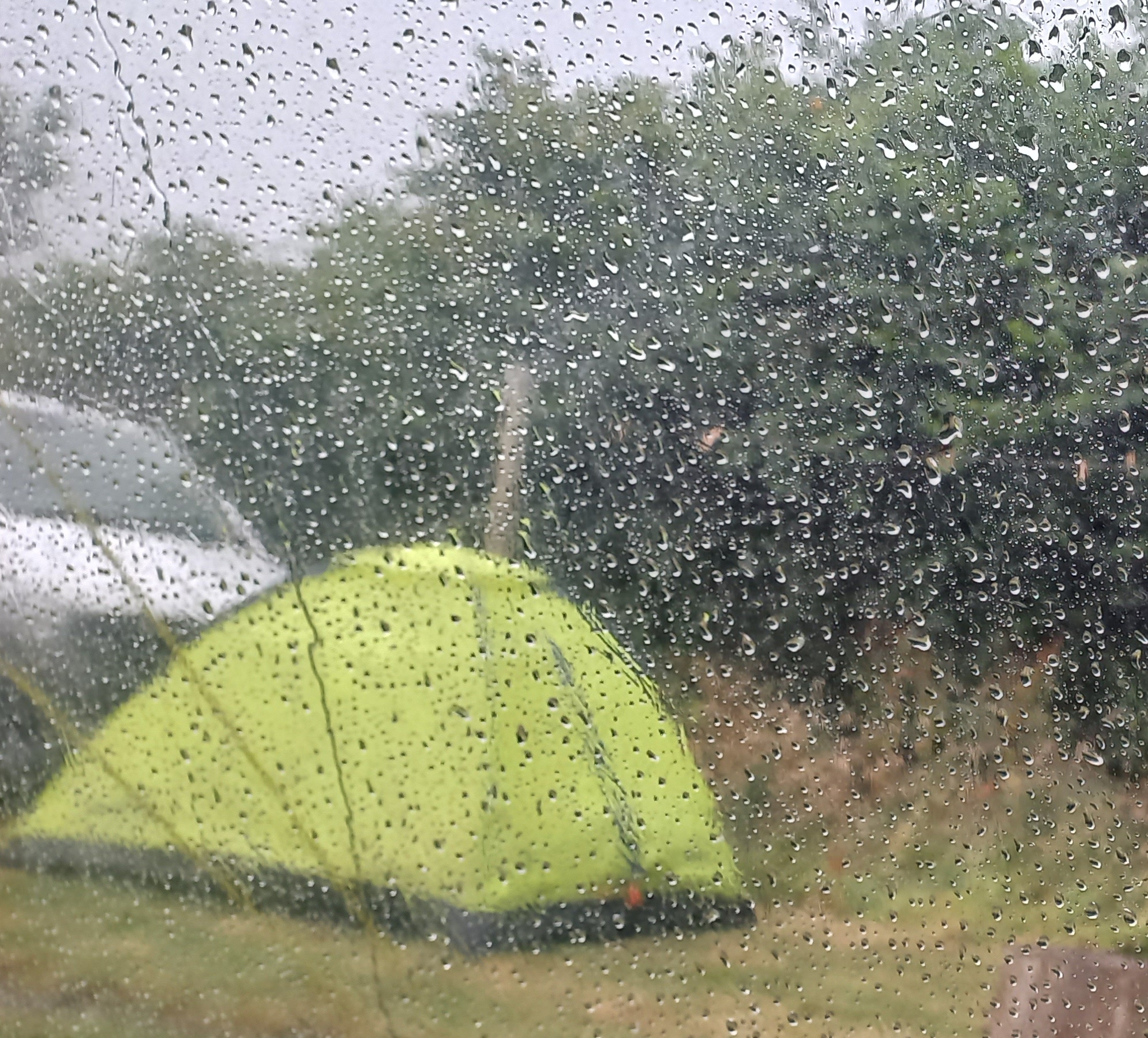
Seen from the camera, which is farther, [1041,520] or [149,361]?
[1041,520]

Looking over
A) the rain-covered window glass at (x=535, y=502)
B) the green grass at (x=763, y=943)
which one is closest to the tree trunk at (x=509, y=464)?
the rain-covered window glass at (x=535, y=502)

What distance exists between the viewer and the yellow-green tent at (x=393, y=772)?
1036 mm

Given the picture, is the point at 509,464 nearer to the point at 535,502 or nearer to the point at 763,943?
the point at 535,502

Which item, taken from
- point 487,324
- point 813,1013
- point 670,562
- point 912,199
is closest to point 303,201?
point 487,324

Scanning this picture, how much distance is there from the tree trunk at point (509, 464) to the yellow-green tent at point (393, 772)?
3 cm

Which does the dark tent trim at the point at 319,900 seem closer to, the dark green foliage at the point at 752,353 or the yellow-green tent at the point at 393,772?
the yellow-green tent at the point at 393,772

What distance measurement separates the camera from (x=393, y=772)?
1.04 metres

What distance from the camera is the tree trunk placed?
1.08 m

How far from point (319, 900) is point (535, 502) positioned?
47 centimetres

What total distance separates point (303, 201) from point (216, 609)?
44 centimetres

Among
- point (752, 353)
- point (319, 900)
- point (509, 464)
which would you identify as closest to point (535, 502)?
point (509, 464)

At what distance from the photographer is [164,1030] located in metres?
1.06

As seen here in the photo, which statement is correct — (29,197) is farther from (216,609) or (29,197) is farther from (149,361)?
(216,609)

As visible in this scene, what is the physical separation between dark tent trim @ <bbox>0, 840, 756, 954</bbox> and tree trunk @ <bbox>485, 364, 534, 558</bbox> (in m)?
0.38
